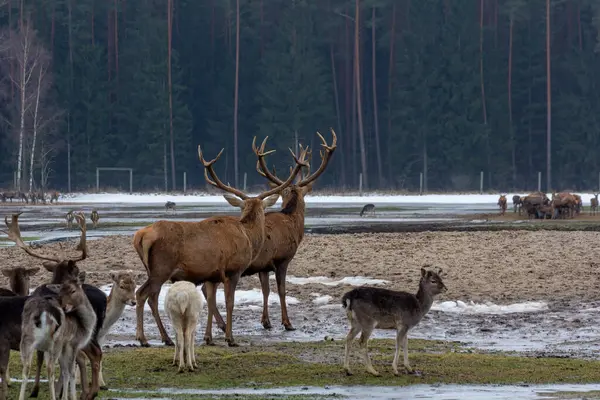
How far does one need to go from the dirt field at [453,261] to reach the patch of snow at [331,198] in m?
26.0

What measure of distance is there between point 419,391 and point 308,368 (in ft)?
4.70

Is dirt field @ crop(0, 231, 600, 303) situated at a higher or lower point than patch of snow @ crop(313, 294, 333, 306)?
higher

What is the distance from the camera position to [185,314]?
11680 millimetres

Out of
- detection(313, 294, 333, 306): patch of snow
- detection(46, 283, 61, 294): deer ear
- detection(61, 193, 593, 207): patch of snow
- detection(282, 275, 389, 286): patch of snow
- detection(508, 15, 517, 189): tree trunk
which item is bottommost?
detection(313, 294, 333, 306): patch of snow

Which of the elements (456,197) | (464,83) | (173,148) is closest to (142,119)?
(173,148)

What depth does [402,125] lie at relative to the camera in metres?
74.2

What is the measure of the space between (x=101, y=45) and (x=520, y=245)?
58213 mm

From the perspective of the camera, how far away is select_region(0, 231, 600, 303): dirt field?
59.5 ft

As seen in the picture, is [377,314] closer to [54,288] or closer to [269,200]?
[54,288]

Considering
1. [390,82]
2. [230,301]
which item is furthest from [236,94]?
[230,301]

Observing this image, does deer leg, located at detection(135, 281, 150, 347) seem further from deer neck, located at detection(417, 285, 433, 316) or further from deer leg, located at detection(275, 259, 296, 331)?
deer neck, located at detection(417, 285, 433, 316)

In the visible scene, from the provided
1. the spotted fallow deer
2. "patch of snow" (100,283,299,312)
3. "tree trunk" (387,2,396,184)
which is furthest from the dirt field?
"tree trunk" (387,2,396,184)

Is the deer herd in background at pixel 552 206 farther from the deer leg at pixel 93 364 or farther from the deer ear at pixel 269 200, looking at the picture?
the deer leg at pixel 93 364

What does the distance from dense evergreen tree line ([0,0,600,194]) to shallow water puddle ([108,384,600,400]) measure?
5787 cm
